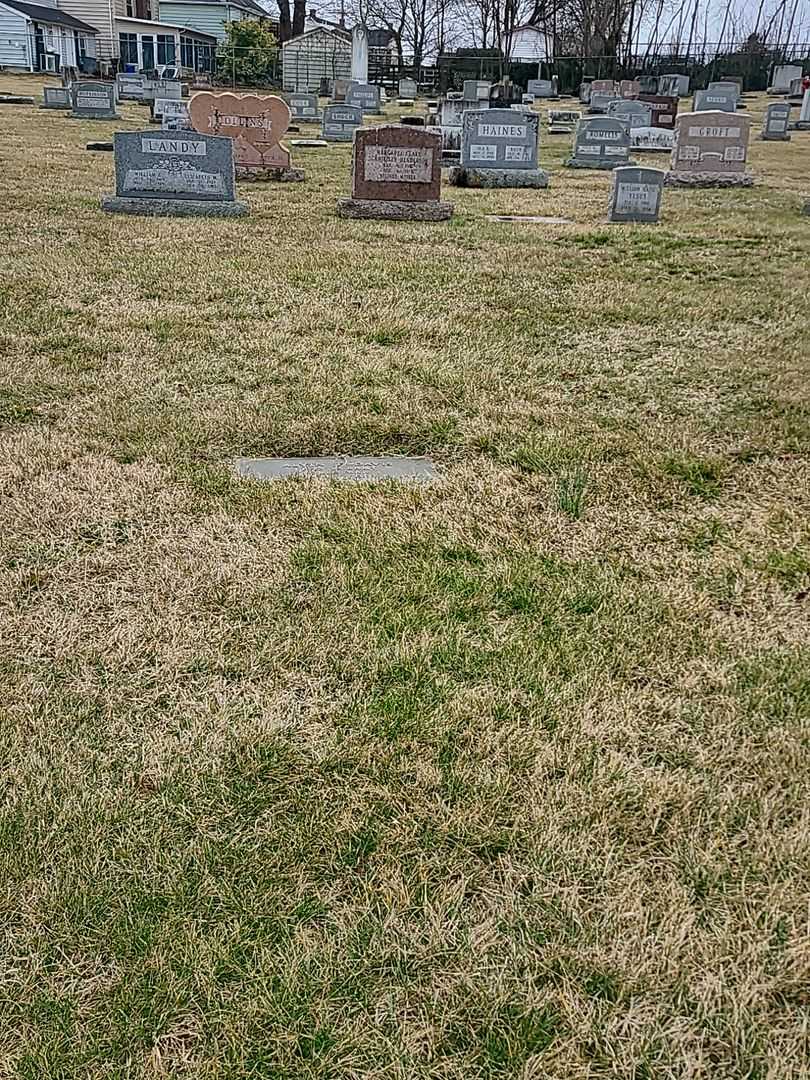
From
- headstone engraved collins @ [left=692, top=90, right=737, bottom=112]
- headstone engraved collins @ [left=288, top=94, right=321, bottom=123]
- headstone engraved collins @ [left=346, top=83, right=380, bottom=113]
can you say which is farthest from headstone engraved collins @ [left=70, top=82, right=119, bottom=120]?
headstone engraved collins @ [left=692, top=90, right=737, bottom=112]

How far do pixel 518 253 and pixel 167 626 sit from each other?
676cm

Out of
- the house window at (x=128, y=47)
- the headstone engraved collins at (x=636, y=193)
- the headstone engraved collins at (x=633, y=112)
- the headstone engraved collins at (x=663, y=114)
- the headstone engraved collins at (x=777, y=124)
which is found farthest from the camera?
the house window at (x=128, y=47)


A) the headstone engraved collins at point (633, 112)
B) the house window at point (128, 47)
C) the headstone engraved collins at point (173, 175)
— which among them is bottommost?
the headstone engraved collins at point (173, 175)

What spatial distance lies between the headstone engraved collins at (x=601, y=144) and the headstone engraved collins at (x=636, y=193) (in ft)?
25.7

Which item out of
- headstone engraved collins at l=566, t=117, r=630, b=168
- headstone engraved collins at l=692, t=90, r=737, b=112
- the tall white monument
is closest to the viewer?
headstone engraved collins at l=566, t=117, r=630, b=168

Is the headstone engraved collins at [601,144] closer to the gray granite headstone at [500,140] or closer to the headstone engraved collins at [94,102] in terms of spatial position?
the gray granite headstone at [500,140]

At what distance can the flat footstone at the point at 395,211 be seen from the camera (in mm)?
10148

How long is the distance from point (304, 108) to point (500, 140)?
1436 centimetres

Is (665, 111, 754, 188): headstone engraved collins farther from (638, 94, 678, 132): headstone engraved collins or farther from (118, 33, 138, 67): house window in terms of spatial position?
(118, 33, 138, 67): house window

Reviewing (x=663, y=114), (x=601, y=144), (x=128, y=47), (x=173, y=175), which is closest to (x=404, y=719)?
(x=173, y=175)

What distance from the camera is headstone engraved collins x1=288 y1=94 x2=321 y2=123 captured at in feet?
86.6

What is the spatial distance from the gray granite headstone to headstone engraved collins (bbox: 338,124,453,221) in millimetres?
4726

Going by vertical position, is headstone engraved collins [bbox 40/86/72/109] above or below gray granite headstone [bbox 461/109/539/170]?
above

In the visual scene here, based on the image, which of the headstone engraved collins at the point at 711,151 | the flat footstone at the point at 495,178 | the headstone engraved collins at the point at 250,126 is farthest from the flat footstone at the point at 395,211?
the headstone engraved collins at the point at 711,151
